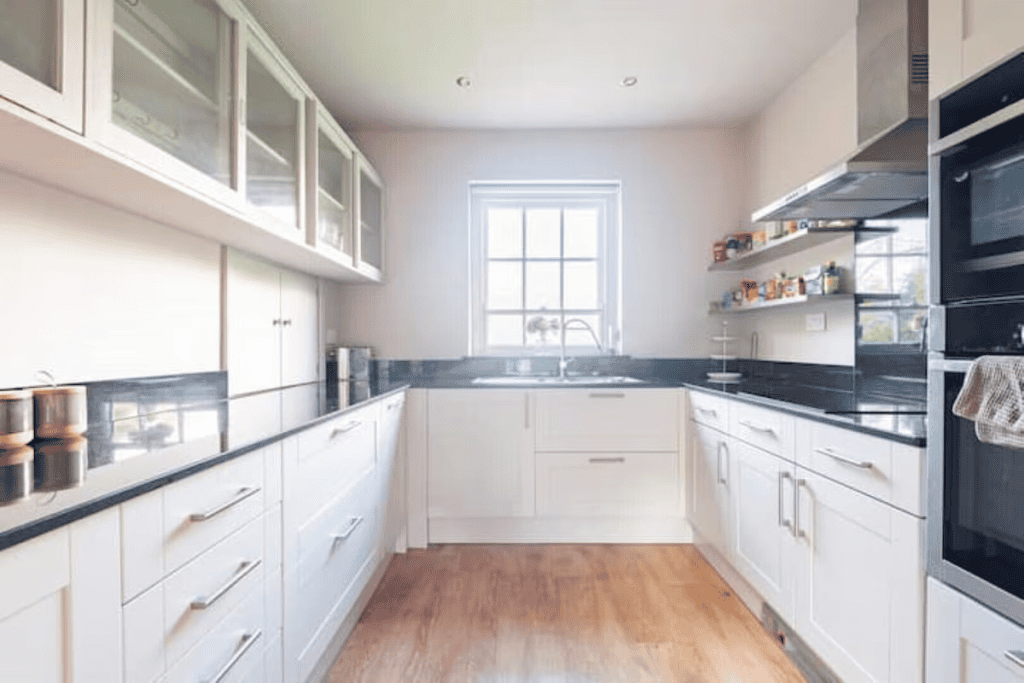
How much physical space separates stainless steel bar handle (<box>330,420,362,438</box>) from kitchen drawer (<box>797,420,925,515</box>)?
59.3 inches

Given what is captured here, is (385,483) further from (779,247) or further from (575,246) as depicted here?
(779,247)

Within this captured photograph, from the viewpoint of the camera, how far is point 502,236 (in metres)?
3.26

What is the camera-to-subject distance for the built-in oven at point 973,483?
94 centimetres

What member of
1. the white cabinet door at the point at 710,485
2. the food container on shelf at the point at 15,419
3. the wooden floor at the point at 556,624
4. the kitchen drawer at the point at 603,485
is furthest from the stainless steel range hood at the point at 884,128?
the food container on shelf at the point at 15,419

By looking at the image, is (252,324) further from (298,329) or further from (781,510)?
(781,510)

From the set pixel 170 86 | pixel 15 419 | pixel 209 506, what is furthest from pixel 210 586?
pixel 170 86

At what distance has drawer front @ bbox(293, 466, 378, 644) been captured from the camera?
4.57 feet

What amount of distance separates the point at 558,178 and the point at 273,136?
5.88 ft

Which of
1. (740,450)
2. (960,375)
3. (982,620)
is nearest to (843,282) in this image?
(740,450)

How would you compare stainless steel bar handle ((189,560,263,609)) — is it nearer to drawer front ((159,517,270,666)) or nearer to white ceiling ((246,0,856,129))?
drawer front ((159,517,270,666))

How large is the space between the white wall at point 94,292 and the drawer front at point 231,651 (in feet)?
2.46

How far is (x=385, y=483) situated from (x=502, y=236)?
5.70 feet

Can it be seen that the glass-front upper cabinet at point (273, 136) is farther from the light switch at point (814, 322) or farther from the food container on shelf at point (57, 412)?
the light switch at point (814, 322)

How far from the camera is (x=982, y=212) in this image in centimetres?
103
